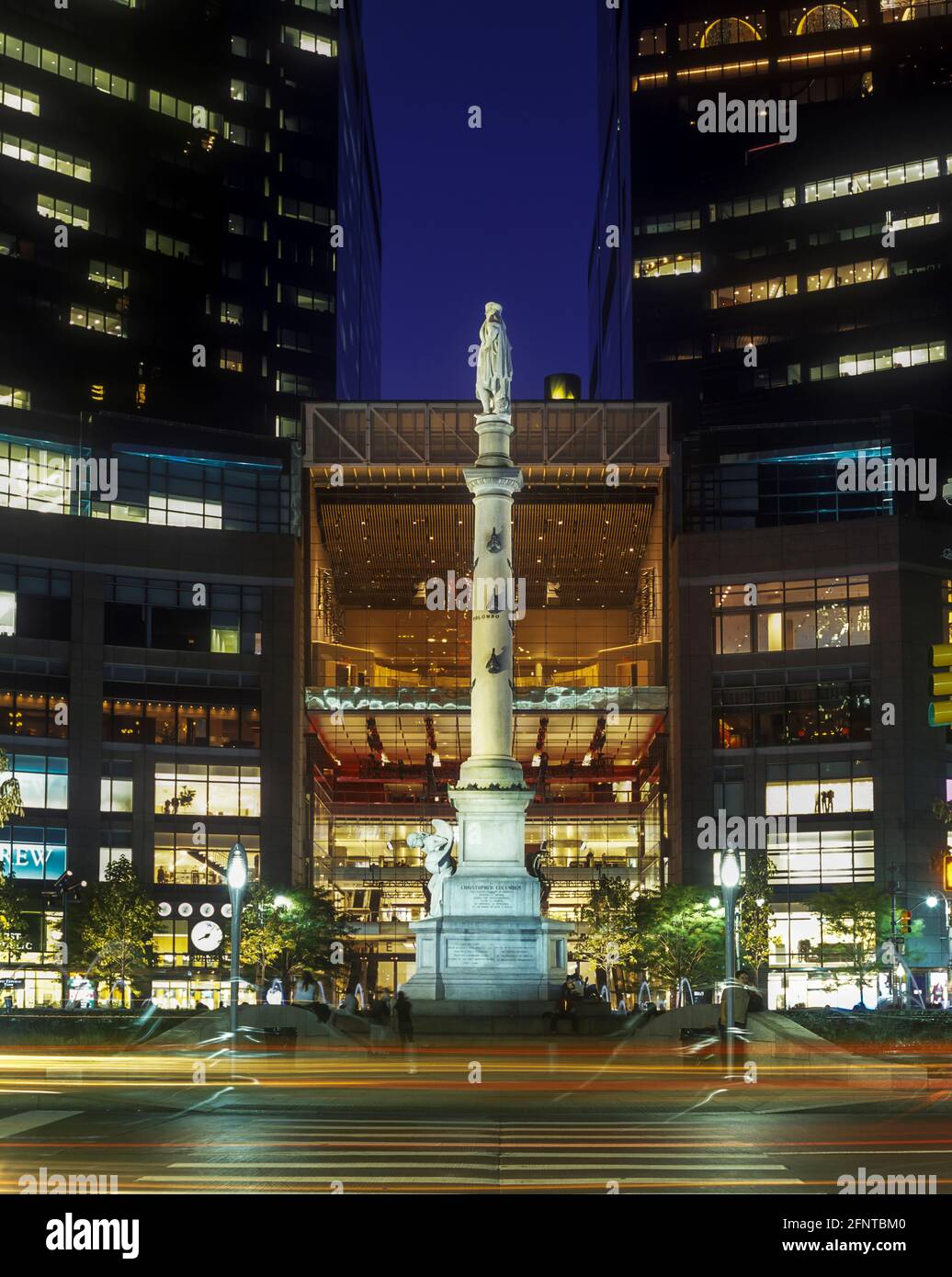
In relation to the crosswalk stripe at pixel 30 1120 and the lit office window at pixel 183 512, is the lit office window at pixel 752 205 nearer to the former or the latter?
the lit office window at pixel 183 512

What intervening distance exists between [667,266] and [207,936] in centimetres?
7939

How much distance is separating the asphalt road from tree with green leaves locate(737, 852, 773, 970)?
45.2 metres

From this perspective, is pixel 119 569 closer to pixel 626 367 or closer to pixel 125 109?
pixel 125 109

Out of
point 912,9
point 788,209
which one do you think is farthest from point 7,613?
point 912,9

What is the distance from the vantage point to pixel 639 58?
151000 mm

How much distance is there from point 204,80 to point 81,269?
22.1 metres

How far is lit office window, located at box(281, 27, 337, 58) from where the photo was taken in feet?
509

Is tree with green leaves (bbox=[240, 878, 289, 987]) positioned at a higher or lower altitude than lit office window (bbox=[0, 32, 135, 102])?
lower

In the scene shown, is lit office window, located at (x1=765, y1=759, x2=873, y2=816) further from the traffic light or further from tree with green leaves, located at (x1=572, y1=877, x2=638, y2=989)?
the traffic light

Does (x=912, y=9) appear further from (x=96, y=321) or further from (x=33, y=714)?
(x=33, y=714)

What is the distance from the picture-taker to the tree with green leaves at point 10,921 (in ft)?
241

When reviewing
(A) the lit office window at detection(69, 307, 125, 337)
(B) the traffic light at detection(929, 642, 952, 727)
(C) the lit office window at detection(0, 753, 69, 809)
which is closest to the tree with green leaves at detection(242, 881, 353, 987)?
(C) the lit office window at detection(0, 753, 69, 809)
